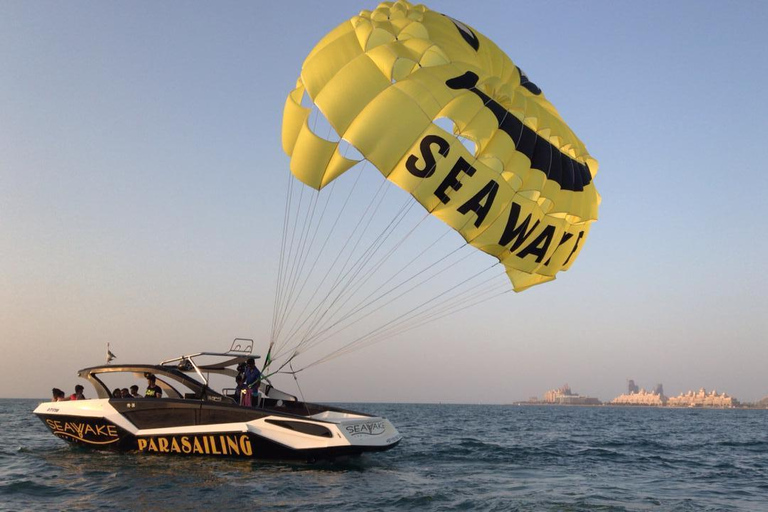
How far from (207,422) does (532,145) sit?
801 cm

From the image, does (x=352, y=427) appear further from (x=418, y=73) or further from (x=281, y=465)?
(x=418, y=73)

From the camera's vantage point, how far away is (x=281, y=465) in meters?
11.5

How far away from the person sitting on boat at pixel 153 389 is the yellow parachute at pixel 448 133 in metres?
5.73

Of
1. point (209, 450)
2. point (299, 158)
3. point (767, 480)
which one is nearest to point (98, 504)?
point (209, 450)

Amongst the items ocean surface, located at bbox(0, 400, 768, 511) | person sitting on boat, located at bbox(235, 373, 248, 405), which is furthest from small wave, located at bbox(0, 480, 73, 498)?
person sitting on boat, located at bbox(235, 373, 248, 405)

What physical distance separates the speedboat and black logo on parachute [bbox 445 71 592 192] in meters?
5.80

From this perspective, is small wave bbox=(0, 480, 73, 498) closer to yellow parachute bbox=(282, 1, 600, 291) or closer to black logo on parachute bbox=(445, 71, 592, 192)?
yellow parachute bbox=(282, 1, 600, 291)

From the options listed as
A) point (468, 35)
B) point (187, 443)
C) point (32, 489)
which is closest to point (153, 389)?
point (187, 443)

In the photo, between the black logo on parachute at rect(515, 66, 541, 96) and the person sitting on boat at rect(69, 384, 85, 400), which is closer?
the black logo on parachute at rect(515, 66, 541, 96)

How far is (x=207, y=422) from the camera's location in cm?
1188

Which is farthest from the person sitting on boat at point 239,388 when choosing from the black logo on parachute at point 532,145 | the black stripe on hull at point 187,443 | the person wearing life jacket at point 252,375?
the black logo on parachute at point 532,145

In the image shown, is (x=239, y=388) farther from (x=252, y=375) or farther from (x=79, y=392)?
(x=79, y=392)

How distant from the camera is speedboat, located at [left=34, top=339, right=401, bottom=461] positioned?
37.0 ft

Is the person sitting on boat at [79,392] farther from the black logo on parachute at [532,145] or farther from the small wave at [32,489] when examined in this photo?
the black logo on parachute at [532,145]
